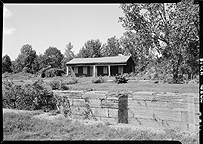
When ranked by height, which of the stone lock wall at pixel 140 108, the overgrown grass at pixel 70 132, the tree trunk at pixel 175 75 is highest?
the tree trunk at pixel 175 75

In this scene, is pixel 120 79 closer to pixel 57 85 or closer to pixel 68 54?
pixel 68 54

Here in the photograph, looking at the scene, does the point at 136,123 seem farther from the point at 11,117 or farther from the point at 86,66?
the point at 11,117

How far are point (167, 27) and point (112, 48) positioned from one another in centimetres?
110

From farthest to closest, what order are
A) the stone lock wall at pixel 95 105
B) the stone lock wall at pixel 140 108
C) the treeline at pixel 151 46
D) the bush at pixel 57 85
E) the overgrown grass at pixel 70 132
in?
the bush at pixel 57 85
the treeline at pixel 151 46
the stone lock wall at pixel 95 105
the stone lock wall at pixel 140 108
the overgrown grass at pixel 70 132

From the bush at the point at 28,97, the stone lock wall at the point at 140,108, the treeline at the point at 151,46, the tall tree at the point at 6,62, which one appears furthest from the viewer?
the bush at the point at 28,97

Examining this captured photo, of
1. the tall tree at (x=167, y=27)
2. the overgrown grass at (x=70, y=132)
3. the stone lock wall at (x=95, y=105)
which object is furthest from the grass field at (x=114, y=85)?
the overgrown grass at (x=70, y=132)

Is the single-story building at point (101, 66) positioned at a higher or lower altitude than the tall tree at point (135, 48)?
lower

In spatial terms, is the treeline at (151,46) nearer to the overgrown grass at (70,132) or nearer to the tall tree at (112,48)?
the tall tree at (112,48)

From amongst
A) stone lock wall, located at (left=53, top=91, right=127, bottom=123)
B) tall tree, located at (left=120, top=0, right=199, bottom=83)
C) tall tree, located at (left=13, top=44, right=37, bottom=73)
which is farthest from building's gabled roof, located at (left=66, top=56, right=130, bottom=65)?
tall tree, located at (left=13, top=44, right=37, bottom=73)

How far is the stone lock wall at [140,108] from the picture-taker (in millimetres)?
2771

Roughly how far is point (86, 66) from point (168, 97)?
1.44 m

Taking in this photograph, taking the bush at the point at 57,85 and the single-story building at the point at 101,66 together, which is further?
the bush at the point at 57,85

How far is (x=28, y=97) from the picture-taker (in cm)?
361

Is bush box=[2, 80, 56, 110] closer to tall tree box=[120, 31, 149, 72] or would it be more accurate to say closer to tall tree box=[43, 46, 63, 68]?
tall tree box=[43, 46, 63, 68]
